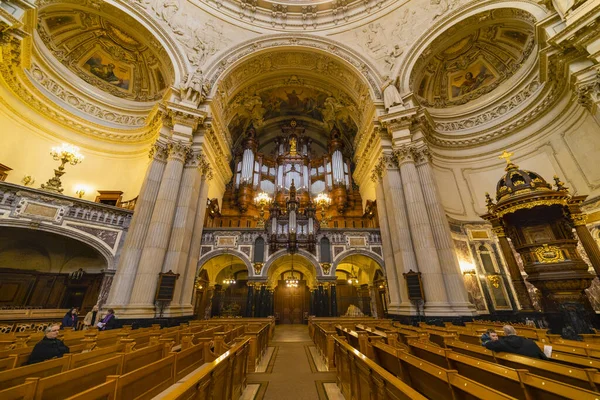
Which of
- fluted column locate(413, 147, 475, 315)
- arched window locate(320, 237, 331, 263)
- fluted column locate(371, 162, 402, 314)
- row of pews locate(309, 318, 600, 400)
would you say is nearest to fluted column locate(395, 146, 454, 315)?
fluted column locate(413, 147, 475, 315)

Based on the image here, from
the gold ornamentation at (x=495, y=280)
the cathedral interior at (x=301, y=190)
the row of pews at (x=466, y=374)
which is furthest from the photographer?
the gold ornamentation at (x=495, y=280)

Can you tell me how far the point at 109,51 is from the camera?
39.8ft

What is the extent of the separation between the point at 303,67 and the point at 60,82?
11734mm

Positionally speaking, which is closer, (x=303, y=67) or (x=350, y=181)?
(x=303, y=67)

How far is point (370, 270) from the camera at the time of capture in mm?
13500

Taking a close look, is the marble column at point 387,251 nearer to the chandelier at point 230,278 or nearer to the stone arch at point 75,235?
the chandelier at point 230,278

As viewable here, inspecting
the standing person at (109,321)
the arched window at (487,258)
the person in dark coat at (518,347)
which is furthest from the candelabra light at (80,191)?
the arched window at (487,258)

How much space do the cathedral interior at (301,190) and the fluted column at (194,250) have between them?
0.08 metres

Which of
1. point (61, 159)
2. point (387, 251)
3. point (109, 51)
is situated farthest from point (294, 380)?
point (109, 51)

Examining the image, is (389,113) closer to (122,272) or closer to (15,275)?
(122,272)

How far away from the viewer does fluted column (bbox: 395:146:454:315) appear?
8.18 m

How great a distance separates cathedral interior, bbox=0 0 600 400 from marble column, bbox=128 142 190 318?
7 centimetres

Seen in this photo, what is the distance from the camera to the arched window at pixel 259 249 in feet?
37.8

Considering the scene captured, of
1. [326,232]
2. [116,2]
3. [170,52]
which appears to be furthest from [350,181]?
[116,2]
